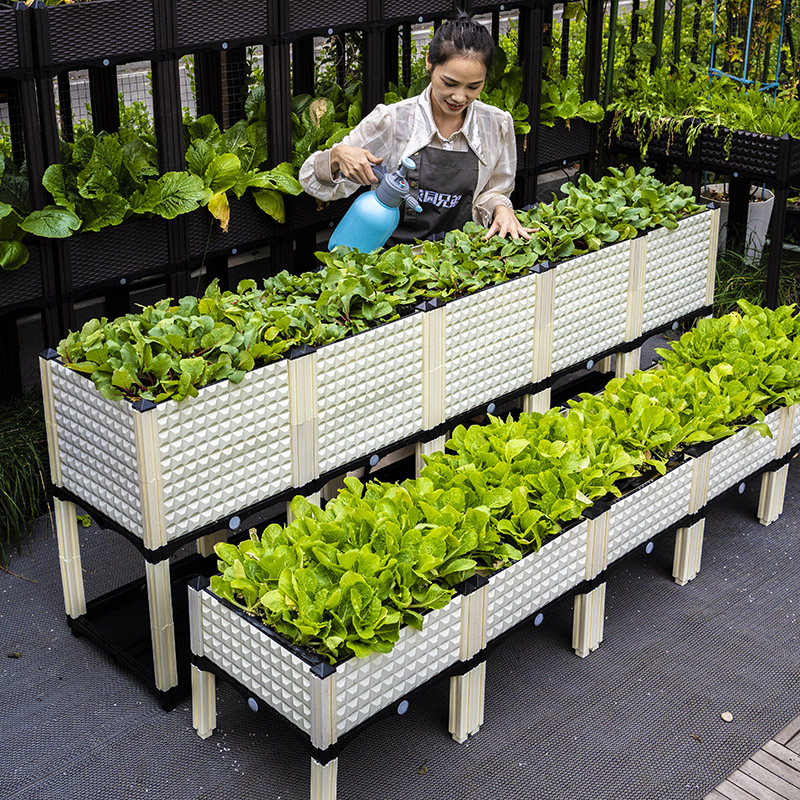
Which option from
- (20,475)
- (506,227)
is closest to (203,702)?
(20,475)

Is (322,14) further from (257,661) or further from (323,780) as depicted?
(323,780)

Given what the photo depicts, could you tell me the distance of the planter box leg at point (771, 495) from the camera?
512cm

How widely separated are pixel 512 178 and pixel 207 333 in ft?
6.84

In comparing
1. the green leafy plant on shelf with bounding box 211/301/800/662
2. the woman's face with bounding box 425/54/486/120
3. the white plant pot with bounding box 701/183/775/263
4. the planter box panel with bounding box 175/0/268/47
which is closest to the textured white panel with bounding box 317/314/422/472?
the green leafy plant on shelf with bounding box 211/301/800/662

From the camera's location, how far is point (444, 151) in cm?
522

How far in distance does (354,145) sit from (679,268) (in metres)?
1.70

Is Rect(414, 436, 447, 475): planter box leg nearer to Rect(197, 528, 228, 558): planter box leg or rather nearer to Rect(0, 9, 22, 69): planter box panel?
Rect(197, 528, 228, 558): planter box leg

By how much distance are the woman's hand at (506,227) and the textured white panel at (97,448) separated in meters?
1.97

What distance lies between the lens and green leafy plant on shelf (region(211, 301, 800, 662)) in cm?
333

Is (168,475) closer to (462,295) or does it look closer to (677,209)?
(462,295)

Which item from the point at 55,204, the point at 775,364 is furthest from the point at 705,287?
the point at 55,204

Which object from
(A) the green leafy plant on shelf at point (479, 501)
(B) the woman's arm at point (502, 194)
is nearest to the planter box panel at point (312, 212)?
(B) the woman's arm at point (502, 194)

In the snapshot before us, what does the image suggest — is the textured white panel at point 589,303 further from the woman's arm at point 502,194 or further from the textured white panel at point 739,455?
the textured white panel at point 739,455

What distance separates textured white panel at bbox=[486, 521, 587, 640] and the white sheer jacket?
186 cm
